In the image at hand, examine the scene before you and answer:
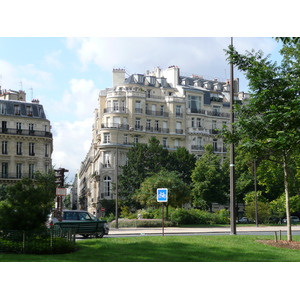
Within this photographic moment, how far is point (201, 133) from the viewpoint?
263 ft

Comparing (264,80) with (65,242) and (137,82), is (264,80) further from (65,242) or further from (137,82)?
(137,82)

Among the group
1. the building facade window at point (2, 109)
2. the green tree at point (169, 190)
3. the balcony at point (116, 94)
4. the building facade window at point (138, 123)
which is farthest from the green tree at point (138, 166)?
the building facade window at point (2, 109)

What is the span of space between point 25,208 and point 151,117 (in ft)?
207

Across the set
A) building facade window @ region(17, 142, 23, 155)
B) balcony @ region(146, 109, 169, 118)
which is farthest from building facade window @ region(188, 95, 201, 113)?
building facade window @ region(17, 142, 23, 155)

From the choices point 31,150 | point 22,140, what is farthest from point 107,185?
point 22,140

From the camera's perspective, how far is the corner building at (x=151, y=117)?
73.9 metres

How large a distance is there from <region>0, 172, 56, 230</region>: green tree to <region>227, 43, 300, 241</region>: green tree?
292 inches

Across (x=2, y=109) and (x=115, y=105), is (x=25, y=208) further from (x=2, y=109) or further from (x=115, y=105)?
(x=115, y=105)

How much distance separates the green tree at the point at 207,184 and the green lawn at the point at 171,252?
44573mm

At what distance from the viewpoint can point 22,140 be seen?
2657 inches

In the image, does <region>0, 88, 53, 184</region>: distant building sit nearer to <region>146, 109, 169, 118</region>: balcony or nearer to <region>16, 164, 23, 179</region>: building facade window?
<region>16, 164, 23, 179</region>: building facade window

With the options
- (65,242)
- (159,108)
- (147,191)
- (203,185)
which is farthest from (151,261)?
(159,108)

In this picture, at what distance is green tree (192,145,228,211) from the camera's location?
61062 mm

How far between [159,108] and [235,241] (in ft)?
206
